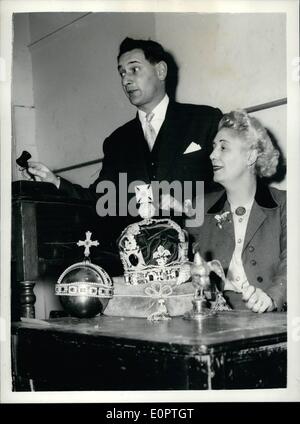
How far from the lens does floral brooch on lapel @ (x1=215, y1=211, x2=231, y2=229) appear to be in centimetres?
248

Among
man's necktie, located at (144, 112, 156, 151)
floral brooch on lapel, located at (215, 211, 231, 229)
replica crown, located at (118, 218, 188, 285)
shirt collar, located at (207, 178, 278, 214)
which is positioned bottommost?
replica crown, located at (118, 218, 188, 285)

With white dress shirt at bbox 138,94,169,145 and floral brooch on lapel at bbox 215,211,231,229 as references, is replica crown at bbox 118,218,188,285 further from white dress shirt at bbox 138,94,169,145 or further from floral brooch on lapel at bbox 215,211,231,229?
white dress shirt at bbox 138,94,169,145

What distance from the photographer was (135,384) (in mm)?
1783

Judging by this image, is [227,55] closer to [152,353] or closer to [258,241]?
[258,241]

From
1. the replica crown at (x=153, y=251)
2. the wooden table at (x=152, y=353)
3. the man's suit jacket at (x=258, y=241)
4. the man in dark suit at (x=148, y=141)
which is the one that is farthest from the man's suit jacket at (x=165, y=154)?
the wooden table at (x=152, y=353)

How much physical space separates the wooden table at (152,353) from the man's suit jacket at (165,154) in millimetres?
701

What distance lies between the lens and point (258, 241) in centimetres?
238

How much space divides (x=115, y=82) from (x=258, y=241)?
1.22m

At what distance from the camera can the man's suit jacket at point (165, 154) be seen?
259 centimetres

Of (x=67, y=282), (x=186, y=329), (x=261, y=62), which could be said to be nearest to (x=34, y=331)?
(x=67, y=282)

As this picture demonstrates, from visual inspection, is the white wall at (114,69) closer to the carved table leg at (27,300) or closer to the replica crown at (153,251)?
the replica crown at (153,251)

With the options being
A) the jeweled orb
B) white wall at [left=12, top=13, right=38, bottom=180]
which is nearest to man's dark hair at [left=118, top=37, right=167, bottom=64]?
white wall at [left=12, top=13, right=38, bottom=180]

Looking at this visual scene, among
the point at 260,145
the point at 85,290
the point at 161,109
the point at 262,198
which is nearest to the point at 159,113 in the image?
the point at 161,109

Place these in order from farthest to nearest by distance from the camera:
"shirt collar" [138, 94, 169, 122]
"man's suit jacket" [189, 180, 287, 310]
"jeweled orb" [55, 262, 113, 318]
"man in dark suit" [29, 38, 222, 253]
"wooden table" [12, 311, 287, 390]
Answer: "shirt collar" [138, 94, 169, 122] → "man in dark suit" [29, 38, 222, 253] → "man's suit jacket" [189, 180, 287, 310] → "jeweled orb" [55, 262, 113, 318] → "wooden table" [12, 311, 287, 390]
